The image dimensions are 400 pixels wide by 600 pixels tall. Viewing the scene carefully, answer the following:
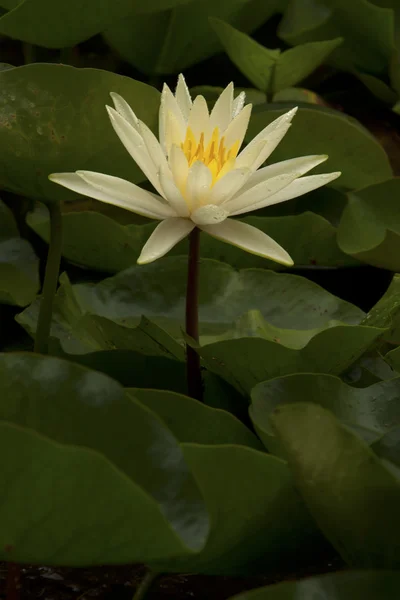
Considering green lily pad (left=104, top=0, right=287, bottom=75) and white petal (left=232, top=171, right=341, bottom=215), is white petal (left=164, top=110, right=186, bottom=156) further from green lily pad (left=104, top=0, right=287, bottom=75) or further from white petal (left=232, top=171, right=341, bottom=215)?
green lily pad (left=104, top=0, right=287, bottom=75)

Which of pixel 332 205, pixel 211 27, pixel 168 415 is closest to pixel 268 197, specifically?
pixel 168 415

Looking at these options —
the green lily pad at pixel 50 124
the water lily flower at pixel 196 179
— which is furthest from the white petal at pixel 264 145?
the green lily pad at pixel 50 124

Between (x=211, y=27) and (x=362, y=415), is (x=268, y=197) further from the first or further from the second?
(x=211, y=27)

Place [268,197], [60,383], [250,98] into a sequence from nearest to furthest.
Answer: [60,383] < [268,197] < [250,98]

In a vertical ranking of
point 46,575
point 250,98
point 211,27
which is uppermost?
point 211,27

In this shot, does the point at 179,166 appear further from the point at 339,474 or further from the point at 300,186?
the point at 339,474

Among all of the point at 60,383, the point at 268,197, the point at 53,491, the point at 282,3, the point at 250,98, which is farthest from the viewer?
the point at 282,3

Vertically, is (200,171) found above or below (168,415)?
above
